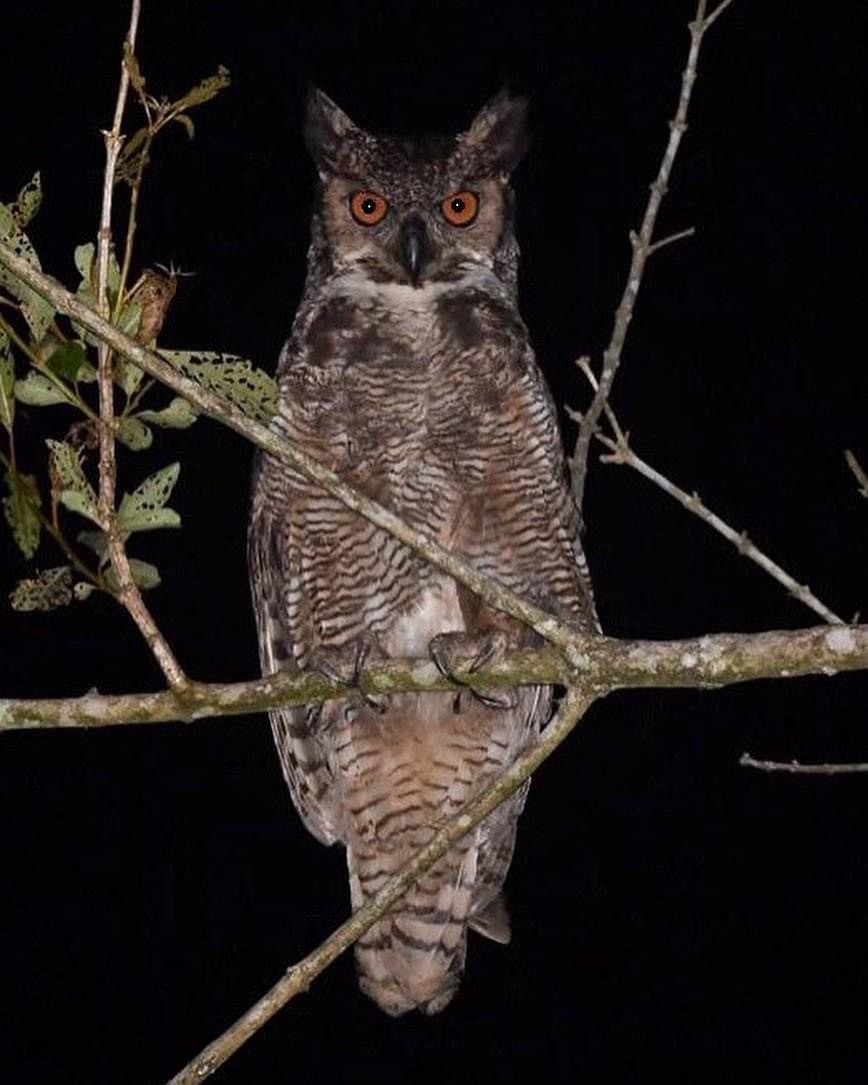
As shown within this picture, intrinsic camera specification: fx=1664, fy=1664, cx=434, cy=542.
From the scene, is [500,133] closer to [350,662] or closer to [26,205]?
[350,662]

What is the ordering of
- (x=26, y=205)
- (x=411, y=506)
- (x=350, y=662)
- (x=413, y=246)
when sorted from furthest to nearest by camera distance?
A: (x=413, y=246), (x=411, y=506), (x=350, y=662), (x=26, y=205)

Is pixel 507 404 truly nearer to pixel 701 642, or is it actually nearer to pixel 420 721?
pixel 420 721

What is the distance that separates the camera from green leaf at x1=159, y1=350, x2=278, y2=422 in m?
1.98

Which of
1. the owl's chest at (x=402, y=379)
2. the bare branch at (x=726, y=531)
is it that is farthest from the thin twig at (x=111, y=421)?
the owl's chest at (x=402, y=379)

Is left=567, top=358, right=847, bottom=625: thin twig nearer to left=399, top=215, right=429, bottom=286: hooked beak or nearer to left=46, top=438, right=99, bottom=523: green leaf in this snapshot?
left=46, top=438, right=99, bottom=523: green leaf

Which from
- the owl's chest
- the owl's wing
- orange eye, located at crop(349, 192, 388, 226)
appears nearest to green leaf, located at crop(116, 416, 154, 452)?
the owl's chest

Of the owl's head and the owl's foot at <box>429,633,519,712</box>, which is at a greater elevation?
the owl's head

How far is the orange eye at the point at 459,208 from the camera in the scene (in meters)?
3.27

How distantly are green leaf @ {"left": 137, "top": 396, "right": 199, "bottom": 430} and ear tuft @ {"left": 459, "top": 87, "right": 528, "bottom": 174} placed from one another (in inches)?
58.8

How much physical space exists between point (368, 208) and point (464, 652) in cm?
109

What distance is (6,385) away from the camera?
1.98m

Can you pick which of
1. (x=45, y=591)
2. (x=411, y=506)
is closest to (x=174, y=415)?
(x=45, y=591)

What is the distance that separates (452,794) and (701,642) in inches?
57.9

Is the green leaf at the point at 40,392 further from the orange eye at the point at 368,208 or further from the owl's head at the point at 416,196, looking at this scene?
the orange eye at the point at 368,208
